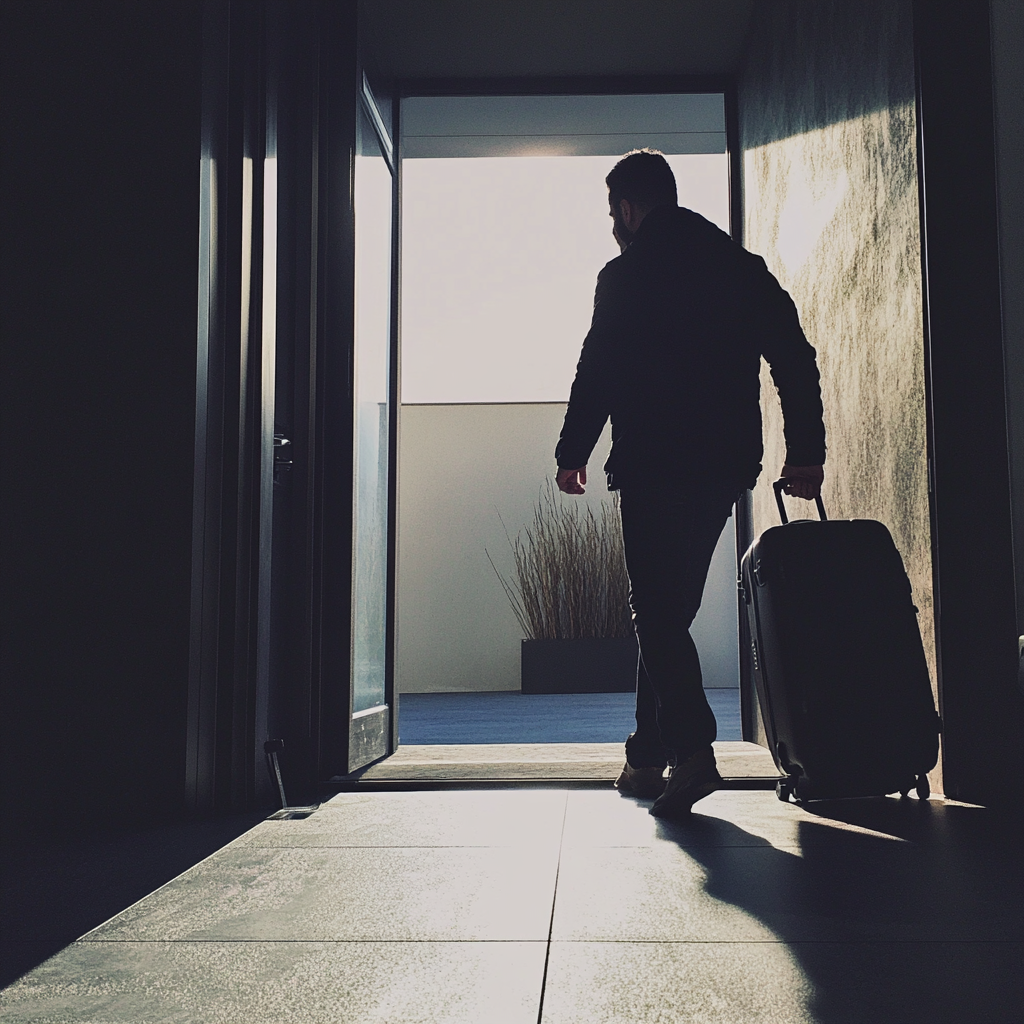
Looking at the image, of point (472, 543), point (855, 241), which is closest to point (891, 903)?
point (855, 241)

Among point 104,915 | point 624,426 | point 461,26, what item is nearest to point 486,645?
point 461,26

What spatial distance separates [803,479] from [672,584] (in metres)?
0.29

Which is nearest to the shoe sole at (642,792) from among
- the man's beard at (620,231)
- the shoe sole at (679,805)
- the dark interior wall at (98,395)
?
the shoe sole at (679,805)

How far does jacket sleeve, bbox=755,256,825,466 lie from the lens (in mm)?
1824

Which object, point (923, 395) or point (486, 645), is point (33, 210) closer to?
point (923, 395)

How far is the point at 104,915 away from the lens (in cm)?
119

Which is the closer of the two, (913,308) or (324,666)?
(913,308)

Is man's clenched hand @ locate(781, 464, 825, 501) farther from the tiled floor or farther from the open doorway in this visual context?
the open doorway

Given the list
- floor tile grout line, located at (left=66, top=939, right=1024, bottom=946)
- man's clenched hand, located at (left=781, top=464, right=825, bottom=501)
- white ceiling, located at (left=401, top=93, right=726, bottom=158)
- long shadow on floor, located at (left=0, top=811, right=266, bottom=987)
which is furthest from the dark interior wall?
white ceiling, located at (left=401, top=93, right=726, bottom=158)

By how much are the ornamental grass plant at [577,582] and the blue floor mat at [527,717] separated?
1.16 feet

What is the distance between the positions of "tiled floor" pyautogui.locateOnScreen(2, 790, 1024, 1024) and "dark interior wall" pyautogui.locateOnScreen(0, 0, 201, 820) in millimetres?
327

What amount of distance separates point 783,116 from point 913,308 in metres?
1.13

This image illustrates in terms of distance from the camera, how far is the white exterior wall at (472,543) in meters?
5.49

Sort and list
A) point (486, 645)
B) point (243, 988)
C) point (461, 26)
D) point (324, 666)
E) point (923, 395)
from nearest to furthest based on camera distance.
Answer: point (243, 988) < point (923, 395) < point (324, 666) < point (461, 26) < point (486, 645)
